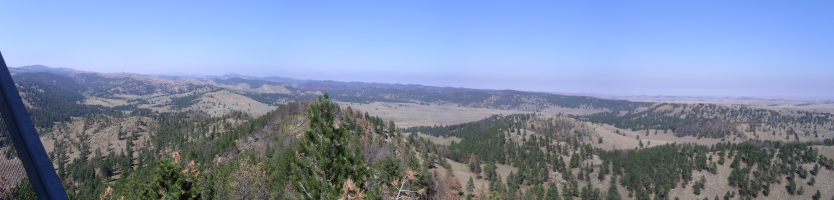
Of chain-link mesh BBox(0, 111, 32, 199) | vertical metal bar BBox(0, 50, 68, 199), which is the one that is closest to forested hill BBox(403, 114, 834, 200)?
vertical metal bar BBox(0, 50, 68, 199)

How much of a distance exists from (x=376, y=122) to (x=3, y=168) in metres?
93.4

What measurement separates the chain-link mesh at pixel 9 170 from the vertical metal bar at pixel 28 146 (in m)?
0.05

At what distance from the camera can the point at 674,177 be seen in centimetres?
8200

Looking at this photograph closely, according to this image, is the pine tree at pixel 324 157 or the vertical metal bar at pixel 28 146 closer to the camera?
the vertical metal bar at pixel 28 146

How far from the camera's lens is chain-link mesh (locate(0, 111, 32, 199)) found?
3689 mm

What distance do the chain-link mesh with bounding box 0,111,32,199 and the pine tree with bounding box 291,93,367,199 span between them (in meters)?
14.0

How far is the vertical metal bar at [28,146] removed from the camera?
11.9ft

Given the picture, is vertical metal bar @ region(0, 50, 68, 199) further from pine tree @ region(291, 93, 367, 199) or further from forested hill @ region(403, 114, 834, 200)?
forested hill @ region(403, 114, 834, 200)

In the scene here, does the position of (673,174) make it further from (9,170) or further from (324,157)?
(9,170)

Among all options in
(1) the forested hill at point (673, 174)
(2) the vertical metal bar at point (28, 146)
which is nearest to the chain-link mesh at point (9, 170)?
(2) the vertical metal bar at point (28, 146)

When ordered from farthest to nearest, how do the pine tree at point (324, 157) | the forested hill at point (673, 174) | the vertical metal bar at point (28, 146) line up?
the forested hill at point (673, 174), the pine tree at point (324, 157), the vertical metal bar at point (28, 146)

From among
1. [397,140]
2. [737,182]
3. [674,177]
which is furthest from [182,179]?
[737,182]

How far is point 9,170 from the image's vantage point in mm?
3719

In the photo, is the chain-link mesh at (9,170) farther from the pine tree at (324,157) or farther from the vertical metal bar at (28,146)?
the pine tree at (324,157)
